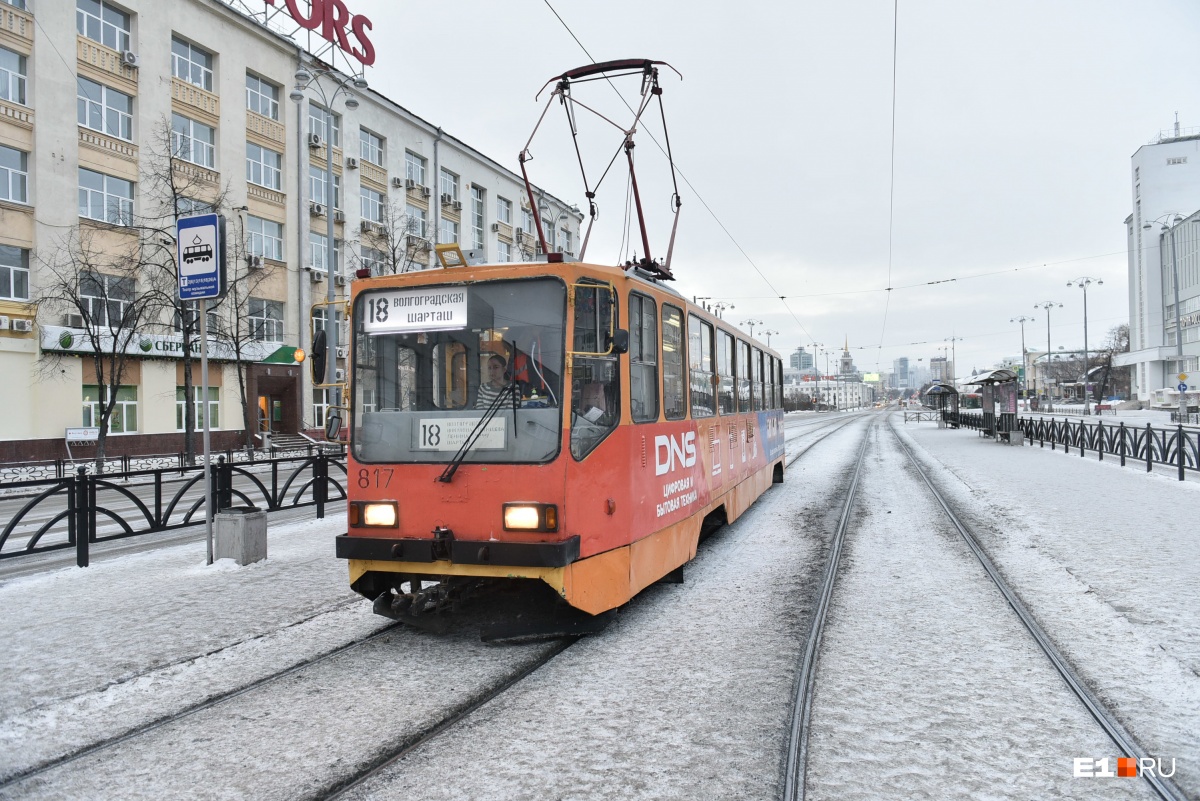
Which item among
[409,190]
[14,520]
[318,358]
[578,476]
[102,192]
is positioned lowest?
[14,520]

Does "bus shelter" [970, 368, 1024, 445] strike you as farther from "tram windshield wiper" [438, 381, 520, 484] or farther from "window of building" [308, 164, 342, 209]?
"window of building" [308, 164, 342, 209]

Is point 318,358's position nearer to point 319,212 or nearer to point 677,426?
point 677,426

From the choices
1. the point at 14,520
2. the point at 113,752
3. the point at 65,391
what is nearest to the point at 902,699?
the point at 113,752

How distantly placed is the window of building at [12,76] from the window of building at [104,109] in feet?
4.97

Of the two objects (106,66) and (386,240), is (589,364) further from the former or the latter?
(386,240)

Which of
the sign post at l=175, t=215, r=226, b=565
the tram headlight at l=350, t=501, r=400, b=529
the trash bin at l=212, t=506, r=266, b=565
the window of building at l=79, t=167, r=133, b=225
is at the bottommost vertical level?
the trash bin at l=212, t=506, r=266, b=565

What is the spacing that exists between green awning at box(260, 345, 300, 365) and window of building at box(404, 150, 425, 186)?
11.9 m

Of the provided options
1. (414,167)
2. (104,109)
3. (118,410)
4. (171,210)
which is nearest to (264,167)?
(104,109)

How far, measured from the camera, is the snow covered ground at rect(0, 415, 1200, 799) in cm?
343

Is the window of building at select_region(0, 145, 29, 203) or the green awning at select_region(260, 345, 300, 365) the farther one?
the green awning at select_region(260, 345, 300, 365)

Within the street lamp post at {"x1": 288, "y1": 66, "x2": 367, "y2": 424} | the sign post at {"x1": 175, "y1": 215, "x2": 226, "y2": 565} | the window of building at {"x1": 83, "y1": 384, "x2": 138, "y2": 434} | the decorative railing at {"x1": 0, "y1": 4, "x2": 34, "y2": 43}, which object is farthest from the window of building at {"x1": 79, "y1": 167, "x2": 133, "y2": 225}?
the sign post at {"x1": 175, "y1": 215, "x2": 226, "y2": 565}

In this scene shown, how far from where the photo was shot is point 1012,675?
4598 mm

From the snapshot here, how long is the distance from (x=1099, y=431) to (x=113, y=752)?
2361cm

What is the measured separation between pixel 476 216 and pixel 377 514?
41.3m
